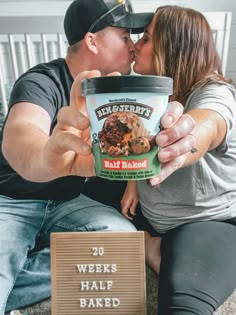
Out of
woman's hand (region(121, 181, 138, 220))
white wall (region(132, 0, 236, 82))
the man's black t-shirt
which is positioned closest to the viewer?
the man's black t-shirt

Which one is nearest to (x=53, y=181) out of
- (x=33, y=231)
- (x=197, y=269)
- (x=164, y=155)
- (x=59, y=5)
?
(x=33, y=231)

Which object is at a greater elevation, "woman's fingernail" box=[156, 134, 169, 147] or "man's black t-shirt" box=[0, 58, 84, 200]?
"woman's fingernail" box=[156, 134, 169, 147]

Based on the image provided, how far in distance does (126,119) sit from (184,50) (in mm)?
625

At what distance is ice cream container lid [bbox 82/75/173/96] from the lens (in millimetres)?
534

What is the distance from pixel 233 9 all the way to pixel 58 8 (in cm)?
109

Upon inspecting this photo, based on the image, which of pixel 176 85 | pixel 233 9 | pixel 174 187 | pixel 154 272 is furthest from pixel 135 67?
pixel 233 9

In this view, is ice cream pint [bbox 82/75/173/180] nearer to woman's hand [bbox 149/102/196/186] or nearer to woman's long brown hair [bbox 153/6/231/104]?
woman's hand [bbox 149/102/196/186]

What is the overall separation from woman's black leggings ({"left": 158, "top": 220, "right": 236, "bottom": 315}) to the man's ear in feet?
2.54

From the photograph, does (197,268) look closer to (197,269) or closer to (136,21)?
(197,269)

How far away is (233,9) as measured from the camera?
216 cm

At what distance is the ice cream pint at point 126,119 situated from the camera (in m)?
0.54

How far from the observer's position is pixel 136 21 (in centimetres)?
128

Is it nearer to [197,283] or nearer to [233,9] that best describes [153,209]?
[197,283]

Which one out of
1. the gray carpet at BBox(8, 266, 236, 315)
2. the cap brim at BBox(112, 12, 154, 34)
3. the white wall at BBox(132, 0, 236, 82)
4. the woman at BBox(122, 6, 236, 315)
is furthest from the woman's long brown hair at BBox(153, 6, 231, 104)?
the white wall at BBox(132, 0, 236, 82)
